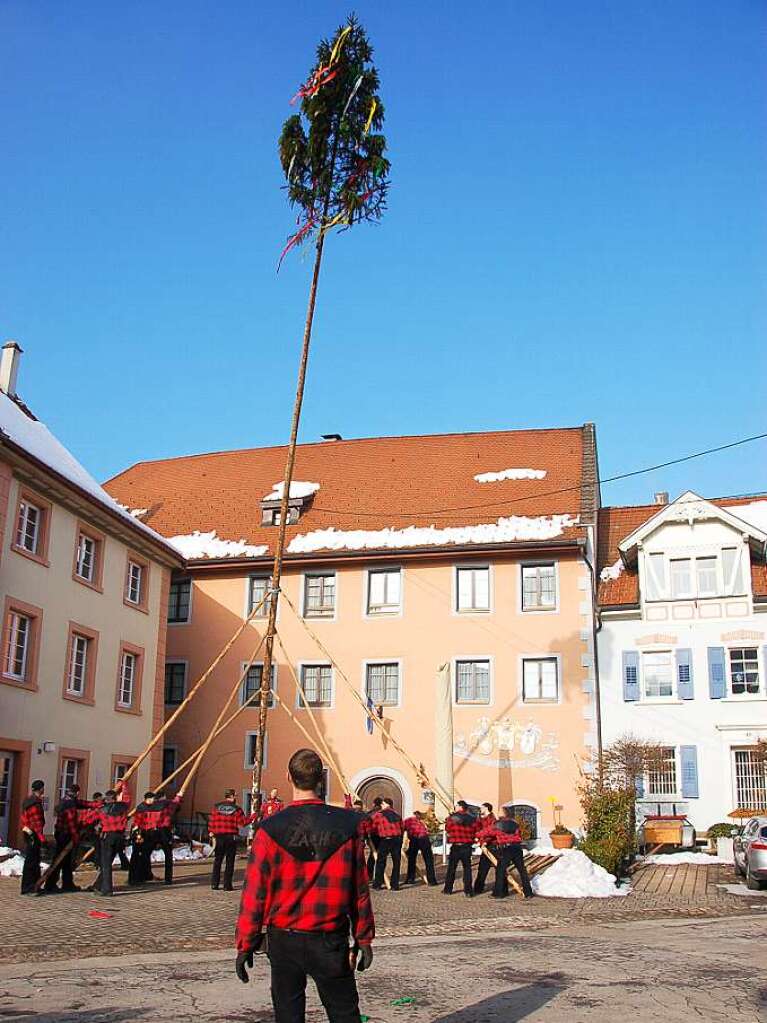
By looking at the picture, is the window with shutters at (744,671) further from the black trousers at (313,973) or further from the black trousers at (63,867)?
the black trousers at (313,973)

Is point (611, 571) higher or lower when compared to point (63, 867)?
higher

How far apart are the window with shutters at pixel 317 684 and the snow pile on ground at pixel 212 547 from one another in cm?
358

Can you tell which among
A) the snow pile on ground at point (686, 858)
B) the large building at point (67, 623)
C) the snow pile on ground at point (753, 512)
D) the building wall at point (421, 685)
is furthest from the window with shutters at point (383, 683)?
the snow pile on ground at point (753, 512)

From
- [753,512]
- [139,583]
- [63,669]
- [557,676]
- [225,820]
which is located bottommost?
[225,820]

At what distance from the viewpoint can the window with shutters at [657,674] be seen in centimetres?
2725

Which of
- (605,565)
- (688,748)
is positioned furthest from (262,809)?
(605,565)

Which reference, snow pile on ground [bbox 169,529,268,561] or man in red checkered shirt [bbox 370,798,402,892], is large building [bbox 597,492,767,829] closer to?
snow pile on ground [bbox 169,529,268,561]

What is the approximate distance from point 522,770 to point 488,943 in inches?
616

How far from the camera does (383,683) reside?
28.9 meters

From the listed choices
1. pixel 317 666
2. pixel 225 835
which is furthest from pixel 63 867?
pixel 317 666

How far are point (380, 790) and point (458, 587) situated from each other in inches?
232

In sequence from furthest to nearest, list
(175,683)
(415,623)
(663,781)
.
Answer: (175,683), (415,623), (663,781)

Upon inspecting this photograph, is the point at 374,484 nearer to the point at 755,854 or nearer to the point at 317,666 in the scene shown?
the point at 317,666

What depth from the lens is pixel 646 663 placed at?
Result: 27594 mm
